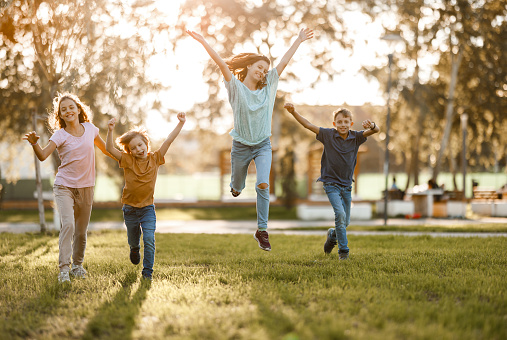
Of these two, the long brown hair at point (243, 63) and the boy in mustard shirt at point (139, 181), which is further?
the long brown hair at point (243, 63)

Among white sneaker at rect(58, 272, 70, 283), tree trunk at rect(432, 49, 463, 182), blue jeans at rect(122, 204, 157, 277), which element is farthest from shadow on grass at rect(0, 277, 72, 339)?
tree trunk at rect(432, 49, 463, 182)

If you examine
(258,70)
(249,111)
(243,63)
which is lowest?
(249,111)

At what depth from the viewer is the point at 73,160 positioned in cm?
534

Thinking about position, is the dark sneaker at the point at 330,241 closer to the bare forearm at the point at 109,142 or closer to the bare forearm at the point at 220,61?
the bare forearm at the point at 220,61

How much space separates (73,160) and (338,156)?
318 cm

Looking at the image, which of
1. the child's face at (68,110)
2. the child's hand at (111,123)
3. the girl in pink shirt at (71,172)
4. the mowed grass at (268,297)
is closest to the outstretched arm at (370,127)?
the mowed grass at (268,297)

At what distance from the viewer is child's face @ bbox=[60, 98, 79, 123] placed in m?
5.40

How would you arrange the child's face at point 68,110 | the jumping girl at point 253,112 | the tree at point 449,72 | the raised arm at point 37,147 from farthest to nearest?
the tree at point 449,72, the jumping girl at point 253,112, the child's face at point 68,110, the raised arm at point 37,147

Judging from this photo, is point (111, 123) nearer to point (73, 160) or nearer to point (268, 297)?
point (73, 160)

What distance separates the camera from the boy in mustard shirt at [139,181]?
5.27 metres

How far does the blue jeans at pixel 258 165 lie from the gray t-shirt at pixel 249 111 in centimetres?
10

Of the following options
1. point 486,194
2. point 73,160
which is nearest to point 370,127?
point 73,160

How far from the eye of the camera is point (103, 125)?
1608 cm

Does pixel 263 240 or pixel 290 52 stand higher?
pixel 290 52
